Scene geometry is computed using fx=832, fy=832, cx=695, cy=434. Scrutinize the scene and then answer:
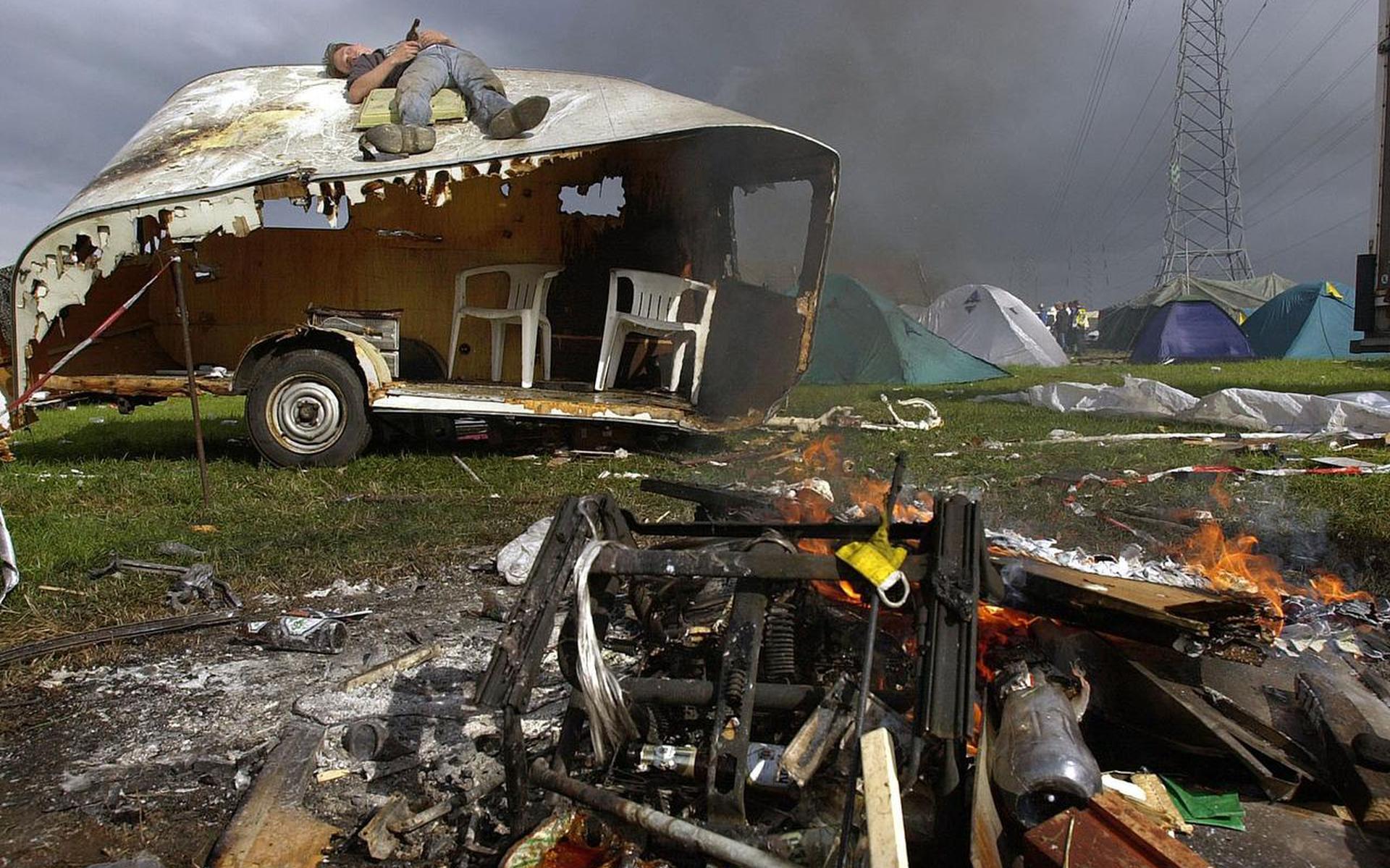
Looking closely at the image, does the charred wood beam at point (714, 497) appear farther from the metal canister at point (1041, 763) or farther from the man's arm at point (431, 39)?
the man's arm at point (431, 39)

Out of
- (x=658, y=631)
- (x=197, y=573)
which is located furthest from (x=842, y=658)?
(x=197, y=573)

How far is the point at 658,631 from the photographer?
8.56ft

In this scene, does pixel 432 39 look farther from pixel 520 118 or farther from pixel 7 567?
pixel 7 567

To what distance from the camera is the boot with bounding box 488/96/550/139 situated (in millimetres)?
6941

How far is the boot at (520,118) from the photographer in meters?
6.94

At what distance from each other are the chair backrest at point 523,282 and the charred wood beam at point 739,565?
6273mm

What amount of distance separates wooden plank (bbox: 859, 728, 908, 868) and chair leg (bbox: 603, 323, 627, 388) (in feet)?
20.8

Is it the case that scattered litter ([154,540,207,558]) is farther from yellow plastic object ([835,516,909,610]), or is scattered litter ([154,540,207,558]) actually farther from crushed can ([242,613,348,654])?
yellow plastic object ([835,516,909,610])

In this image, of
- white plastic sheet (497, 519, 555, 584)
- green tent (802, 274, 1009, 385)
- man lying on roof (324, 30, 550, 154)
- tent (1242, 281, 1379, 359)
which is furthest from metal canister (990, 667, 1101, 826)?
tent (1242, 281, 1379, 359)

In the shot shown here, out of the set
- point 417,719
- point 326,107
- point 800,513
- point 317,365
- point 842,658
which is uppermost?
point 326,107

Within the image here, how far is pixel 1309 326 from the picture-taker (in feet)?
68.8

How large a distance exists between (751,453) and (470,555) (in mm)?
3511

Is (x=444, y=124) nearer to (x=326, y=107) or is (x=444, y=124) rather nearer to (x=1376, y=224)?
(x=326, y=107)

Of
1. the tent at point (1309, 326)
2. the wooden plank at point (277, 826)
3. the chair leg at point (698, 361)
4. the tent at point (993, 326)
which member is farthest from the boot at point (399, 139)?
the tent at point (1309, 326)
